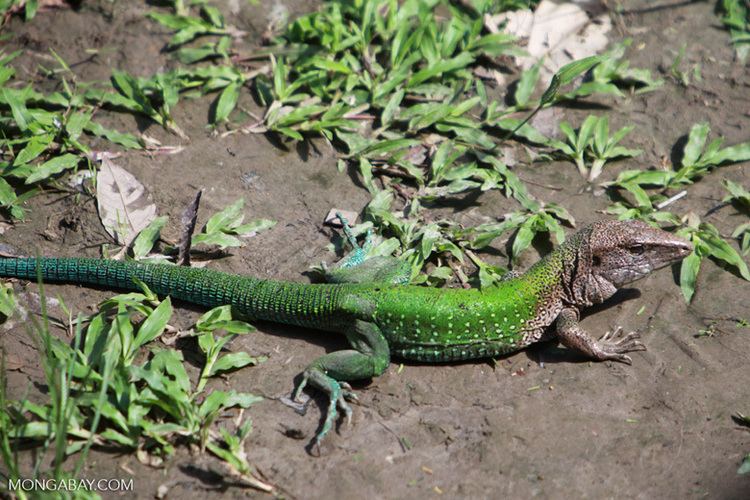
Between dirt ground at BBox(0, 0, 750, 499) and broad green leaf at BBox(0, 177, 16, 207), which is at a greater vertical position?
broad green leaf at BBox(0, 177, 16, 207)

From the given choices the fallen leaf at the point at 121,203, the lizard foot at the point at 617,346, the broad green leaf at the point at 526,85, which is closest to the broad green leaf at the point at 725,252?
the lizard foot at the point at 617,346

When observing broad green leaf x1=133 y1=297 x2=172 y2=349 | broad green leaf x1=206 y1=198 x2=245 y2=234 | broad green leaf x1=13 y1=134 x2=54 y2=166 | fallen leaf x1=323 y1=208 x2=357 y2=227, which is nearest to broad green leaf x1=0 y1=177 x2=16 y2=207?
broad green leaf x1=13 y1=134 x2=54 y2=166

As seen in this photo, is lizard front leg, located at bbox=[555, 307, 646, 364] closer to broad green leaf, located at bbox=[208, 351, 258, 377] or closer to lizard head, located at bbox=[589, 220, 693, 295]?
lizard head, located at bbox=[589, 220, 693, 295]

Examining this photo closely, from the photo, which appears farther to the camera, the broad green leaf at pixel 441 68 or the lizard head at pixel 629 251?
the broad green leaf at pixel 441 68

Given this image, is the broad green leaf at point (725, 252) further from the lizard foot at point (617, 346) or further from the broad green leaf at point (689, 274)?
the lizard foot at point (617, 346)

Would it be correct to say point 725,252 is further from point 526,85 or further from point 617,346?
point 526,85
